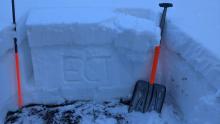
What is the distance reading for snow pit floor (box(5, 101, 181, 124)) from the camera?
8.66 feet

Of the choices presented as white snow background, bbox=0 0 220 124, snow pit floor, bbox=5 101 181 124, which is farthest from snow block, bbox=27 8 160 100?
snow pit floor, bbox=5 101 181 124

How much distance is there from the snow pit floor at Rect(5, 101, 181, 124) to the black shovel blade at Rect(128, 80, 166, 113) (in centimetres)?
7

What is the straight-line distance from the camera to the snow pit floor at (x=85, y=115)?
2639 millimetres

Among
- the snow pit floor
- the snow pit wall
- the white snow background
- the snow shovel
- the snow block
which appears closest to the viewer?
the snow pit wall

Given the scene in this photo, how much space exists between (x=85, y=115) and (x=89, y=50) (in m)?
0.64

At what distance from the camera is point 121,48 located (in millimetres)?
2639

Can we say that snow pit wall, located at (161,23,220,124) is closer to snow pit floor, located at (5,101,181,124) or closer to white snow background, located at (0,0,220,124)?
white snow background, located at (0,0,220,124)

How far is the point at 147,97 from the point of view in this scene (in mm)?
2811

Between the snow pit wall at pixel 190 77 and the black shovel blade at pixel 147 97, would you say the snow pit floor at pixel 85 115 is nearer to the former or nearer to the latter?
the black shovel blade at pixel 147 97

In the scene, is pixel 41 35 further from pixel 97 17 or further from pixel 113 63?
pixel 113 63

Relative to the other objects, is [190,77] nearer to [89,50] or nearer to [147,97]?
[147,97]

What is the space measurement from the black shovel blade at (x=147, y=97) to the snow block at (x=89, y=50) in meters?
0.09

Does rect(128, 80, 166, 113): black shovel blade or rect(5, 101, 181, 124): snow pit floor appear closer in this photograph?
rect(5, 101, 181, 124): snow pit floor

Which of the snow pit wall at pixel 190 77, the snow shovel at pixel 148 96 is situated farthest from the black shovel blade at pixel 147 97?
the snow pit wall at pixel 190 77
